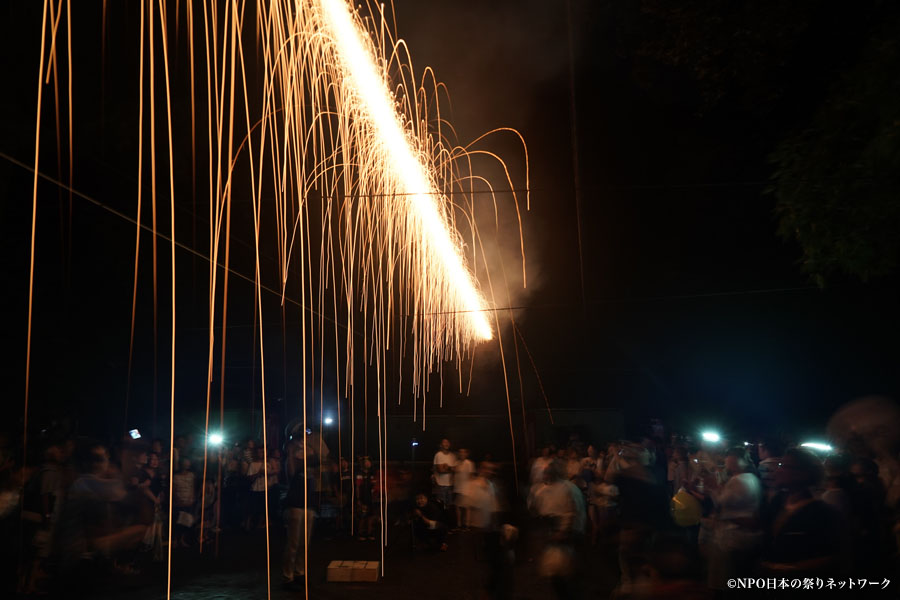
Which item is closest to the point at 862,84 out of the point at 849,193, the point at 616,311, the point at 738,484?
the point at 849,193

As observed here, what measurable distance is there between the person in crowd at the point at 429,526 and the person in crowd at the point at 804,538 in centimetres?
522

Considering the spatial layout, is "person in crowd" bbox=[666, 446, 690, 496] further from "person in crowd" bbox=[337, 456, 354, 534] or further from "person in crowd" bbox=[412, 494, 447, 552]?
"person in crowd" bbox=[337, 456, 354, 534]

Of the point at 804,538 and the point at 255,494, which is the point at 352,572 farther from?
the point at 804,538

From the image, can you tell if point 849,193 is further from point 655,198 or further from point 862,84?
point 655,198

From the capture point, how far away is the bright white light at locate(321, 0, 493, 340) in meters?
6.76

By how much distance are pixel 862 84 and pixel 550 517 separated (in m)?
5.03

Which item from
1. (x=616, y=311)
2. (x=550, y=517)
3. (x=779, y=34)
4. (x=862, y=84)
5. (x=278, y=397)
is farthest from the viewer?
(x=616, y=311)

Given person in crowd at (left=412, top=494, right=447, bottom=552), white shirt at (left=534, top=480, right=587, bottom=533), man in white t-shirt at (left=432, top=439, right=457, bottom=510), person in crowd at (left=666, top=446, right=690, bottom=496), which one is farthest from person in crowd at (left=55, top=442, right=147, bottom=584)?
person in crowd at (left=666, top=446, right=690, bottom=496)

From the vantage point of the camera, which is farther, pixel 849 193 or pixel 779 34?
pixel 779 34

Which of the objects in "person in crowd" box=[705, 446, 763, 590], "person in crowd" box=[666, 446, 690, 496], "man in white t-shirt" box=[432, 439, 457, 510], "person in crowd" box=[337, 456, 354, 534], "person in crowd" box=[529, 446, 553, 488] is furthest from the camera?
"man in white t-shirt" box=[432, 439, 457, 510]

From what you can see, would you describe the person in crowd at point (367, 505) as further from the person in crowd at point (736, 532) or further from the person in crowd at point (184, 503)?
the person in crowd at point (736, 532)

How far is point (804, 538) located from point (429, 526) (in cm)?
548

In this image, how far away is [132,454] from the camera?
8039 mm

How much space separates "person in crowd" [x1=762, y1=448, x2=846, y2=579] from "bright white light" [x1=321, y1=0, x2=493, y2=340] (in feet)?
12.9
